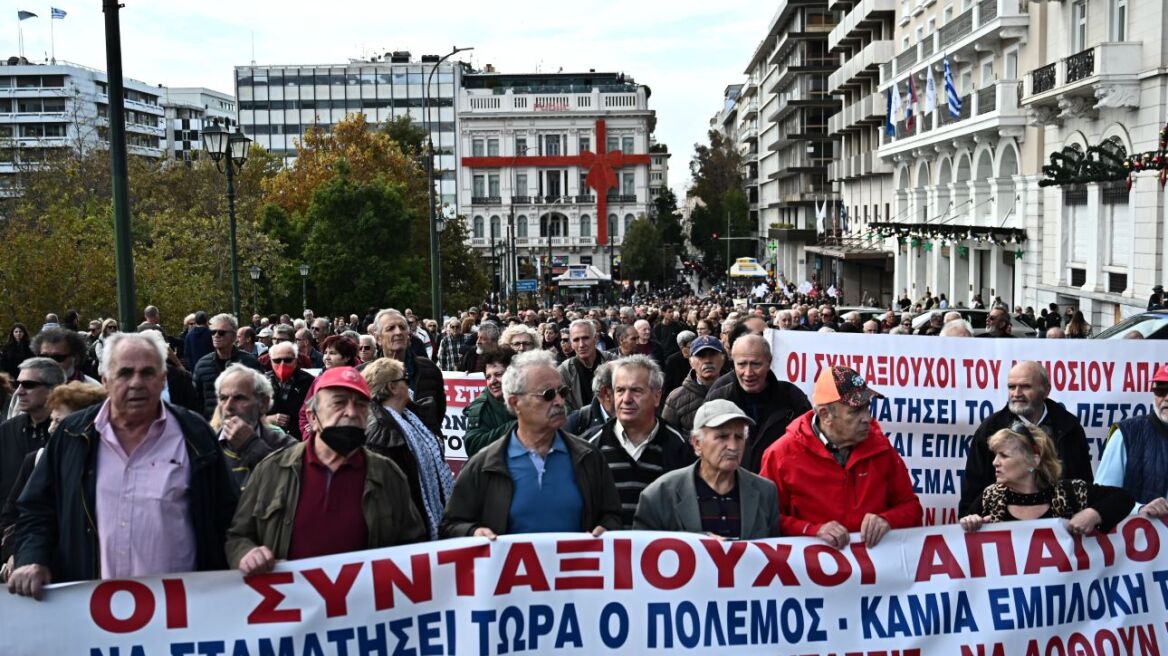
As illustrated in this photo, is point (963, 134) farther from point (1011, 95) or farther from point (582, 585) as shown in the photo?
point (582, 585)

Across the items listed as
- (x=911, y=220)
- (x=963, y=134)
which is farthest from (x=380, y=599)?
(x=911, y=220)

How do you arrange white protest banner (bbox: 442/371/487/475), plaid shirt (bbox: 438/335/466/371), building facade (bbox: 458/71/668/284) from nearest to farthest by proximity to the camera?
white protest banner (bbox: 442/371/487/475) → plaid shirt (bbox: 438/335/466/371) → building facade (bbox: 458/71/668/284)

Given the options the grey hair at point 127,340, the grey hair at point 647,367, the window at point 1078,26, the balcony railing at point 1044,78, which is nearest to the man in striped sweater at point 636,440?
the grey hair at point 647,367

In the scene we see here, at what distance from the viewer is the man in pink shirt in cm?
489

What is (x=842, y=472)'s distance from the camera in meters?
5.67

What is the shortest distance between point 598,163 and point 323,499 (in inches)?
4318

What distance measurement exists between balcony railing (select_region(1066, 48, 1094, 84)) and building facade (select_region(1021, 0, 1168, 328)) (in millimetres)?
24

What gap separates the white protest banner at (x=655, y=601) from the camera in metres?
5.02

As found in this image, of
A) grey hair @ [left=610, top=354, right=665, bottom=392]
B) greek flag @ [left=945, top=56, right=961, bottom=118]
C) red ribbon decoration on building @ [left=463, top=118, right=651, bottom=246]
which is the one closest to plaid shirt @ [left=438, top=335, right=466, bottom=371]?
grey hair @ [left=610, top=354, right=665, bottom=392]

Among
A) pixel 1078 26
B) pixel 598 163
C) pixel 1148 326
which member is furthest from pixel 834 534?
pixel 598 163

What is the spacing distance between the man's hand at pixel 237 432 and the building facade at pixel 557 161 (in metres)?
105

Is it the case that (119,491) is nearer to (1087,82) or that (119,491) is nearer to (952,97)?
(1087,82)

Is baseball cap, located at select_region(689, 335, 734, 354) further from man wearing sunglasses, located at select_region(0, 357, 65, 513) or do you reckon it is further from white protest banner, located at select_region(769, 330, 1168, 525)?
man wearing sunglasses, located at select_region(0, 357, 65, 513)

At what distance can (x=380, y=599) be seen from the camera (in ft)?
16.9
